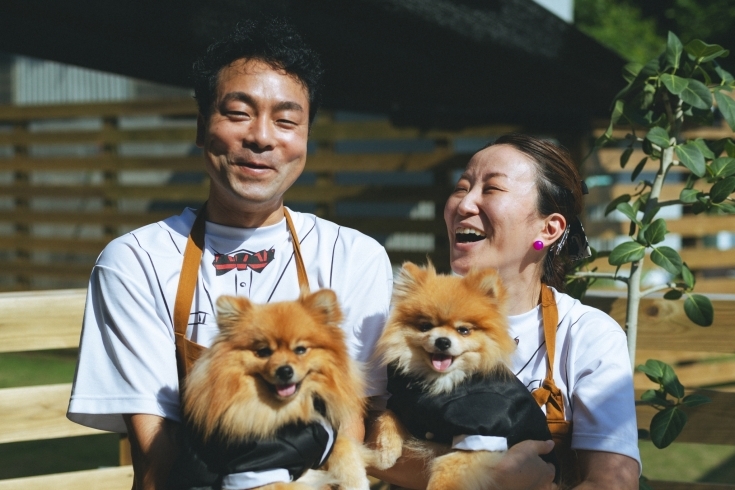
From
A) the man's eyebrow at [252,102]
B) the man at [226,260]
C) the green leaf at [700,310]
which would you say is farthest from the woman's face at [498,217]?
the green leaf at [700,310]

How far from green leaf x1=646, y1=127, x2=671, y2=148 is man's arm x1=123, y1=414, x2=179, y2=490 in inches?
85.2

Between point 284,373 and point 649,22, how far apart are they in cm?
1924

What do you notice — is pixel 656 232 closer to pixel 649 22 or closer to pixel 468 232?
pixel 468 232

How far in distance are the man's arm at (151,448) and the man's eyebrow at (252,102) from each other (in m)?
0.94

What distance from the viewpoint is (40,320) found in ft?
11.0

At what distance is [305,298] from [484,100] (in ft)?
15.8

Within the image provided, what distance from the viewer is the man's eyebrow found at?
Answer: 2289mm

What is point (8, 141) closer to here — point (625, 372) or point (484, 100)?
point (484, 100)

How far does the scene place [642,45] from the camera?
17.8 metres

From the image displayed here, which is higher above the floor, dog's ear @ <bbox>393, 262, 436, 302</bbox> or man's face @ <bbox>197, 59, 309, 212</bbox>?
man's face @ <bbox>197, 59, 309, 212</bbox>

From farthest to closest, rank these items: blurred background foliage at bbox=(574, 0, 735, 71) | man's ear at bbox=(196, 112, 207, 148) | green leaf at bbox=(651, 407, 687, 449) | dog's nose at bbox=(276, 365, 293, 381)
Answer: blurred background foliage at bbox=(574, 0, 735, 71) → green leaf at bbox=(651, 407, 687, 449) → man's ear at bbox=(196, 112, 207, 148) → dog's nose at bbox=(276, 365, 293, 381)

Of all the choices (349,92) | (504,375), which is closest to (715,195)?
(504,375)

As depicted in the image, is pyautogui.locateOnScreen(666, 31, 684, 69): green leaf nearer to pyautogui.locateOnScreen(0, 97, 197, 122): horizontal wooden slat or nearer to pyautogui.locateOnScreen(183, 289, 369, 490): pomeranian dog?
pyautogui.locateOnScreen(183, 289, 369, 490): pomeranian dog

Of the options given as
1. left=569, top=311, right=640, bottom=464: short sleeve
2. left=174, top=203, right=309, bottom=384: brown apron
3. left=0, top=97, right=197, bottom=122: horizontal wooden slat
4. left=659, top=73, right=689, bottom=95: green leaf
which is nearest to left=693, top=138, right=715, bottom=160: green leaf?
left=659, top=73, right=689, bottom=95: green leaf
